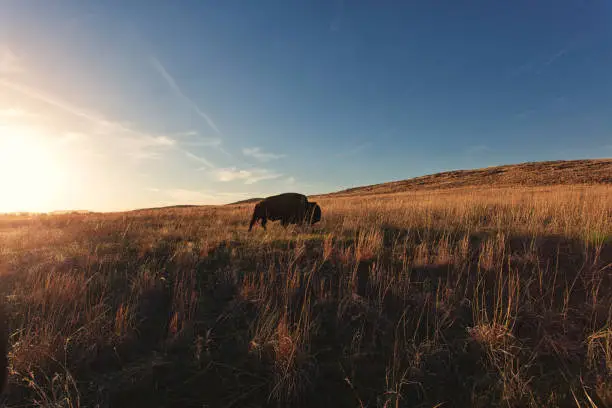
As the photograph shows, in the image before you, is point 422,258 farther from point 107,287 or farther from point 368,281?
point 107,287

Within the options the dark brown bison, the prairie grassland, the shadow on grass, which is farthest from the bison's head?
the shadow on grass

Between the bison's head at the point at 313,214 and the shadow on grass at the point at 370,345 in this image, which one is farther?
the bison's head at the point at 313,214

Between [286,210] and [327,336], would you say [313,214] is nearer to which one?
[286,210]

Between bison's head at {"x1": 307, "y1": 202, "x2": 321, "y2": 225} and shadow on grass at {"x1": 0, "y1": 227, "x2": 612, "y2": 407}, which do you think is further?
bison's head at {"x1": 307, "y1": 202, "x2": 321, "y2": 225}

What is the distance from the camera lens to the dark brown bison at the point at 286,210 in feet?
33.5

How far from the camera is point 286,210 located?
10273 mm

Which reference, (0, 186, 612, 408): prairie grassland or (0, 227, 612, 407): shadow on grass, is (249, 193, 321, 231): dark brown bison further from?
(0, 227, 612, 407): shadow on grass

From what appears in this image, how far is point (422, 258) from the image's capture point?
16.0ft

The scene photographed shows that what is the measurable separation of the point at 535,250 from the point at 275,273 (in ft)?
14.4

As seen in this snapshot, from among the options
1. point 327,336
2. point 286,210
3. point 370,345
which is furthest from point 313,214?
point 370,345

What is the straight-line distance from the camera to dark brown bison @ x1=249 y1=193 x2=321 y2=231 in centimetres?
1022

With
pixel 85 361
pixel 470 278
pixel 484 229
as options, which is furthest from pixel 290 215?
pixel 85 361

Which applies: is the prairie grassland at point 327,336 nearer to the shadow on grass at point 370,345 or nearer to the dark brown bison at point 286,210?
the shadow on grass at point 370,345

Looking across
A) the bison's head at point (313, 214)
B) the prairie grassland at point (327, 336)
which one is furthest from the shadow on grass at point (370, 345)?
the bison's head at point (313, 214)
